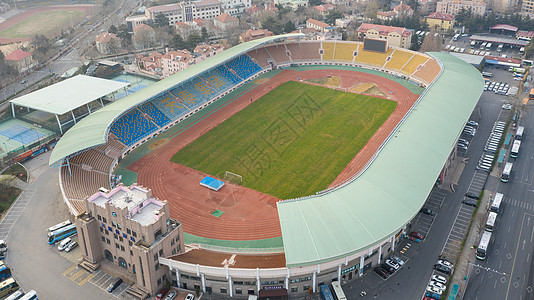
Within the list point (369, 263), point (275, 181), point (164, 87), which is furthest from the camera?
point (164, 87)

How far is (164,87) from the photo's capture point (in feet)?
289

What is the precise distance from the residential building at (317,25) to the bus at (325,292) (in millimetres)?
113026

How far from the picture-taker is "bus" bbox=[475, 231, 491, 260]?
186 feet

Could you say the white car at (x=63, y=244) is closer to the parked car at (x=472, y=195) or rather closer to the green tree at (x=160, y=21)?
the parked car at (x=472, y=195)

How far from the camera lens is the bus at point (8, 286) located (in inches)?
2063

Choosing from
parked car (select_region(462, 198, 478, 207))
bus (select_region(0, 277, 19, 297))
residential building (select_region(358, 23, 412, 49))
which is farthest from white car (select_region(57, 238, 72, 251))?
residential building (select_region(358, 23, 412, 49))

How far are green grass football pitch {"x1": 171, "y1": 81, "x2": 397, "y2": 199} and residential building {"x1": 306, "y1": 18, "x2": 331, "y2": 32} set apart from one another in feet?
167

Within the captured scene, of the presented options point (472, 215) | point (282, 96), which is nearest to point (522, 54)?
point (282, 96)

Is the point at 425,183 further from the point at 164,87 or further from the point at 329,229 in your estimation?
the point at 164,87

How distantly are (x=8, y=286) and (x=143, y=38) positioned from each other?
103 metres

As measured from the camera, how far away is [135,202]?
175ft

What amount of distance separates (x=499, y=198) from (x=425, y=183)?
53.6 feet

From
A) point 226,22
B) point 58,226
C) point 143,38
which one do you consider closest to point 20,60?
point 143,38

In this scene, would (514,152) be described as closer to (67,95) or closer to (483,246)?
(483,246)
